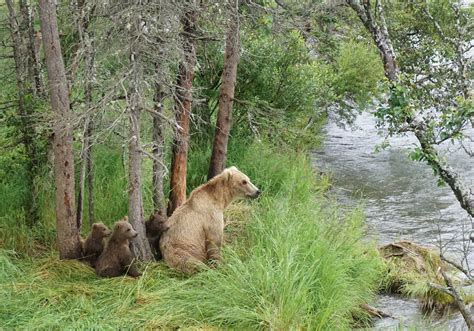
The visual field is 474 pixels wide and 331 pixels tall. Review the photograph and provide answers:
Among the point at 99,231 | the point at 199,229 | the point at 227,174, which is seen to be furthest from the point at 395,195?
the point at 99,231

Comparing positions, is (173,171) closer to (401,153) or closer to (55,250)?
(55,250)

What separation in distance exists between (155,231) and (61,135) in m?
1.56

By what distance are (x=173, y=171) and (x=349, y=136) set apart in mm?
15184

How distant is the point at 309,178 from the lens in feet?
40.2

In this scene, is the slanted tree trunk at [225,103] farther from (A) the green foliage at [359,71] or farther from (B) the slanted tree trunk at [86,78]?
(A) the green foliage at [359,71]

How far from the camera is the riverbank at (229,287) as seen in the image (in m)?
5.95

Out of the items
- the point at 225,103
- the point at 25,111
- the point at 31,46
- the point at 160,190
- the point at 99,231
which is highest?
the point at 31,46

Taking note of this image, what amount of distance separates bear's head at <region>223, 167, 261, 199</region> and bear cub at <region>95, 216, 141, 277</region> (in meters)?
1.35

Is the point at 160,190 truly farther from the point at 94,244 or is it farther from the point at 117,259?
the point at 117,259

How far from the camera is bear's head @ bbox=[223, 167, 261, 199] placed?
7.65 m

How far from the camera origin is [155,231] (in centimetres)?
755

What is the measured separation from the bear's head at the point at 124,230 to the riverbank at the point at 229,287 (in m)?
0.43

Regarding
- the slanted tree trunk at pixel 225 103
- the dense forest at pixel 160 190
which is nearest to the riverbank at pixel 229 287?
the dense forest at pixel 160 190

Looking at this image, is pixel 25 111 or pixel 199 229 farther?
pixel 25 111
